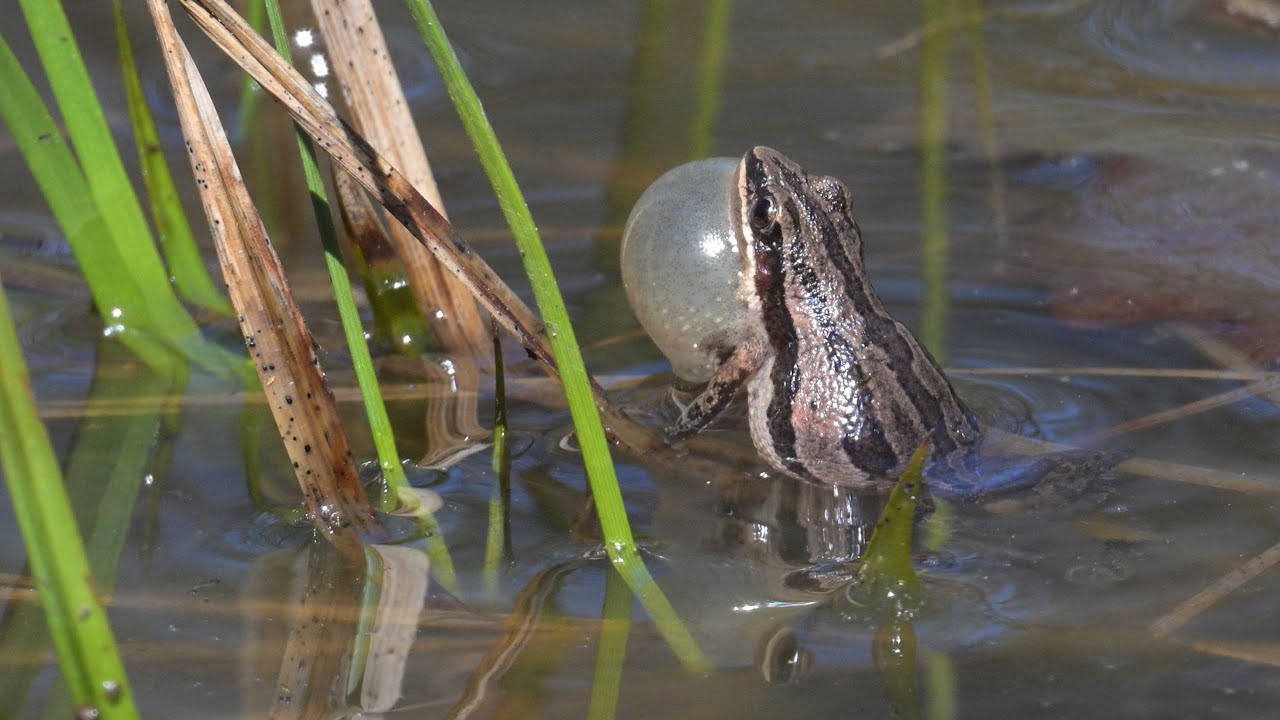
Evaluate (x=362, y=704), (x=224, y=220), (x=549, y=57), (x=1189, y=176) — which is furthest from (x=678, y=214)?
(x=549, y=57)

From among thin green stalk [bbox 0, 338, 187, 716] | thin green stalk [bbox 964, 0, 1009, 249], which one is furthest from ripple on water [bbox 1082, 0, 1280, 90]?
thin green stalk [bbox 0, 338, 187, 716]

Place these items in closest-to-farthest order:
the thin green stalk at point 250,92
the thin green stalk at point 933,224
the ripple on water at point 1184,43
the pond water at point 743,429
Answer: the pond water at point 743,429 < the thin green stalk at point 250,92 < the thin green stalk at point 933,224 < the ripple on water at point 1184,43

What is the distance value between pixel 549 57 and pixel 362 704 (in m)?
4.59

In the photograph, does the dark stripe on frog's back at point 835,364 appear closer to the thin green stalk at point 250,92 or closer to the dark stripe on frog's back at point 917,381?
the dark stripe on frog's back at point 917,381

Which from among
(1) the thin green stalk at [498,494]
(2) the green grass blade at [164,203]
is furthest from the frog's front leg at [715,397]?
(2) the green grass blade at [164,203]

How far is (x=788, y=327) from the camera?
3777 mm

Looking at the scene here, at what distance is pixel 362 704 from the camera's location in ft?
8.35

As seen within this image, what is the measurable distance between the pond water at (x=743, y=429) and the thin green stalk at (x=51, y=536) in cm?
68

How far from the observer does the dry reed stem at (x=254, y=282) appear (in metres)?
2.78

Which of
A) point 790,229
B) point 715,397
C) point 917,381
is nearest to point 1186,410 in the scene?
point 917,381

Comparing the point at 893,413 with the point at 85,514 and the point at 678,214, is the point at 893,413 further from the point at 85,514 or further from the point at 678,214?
the point at 85,514

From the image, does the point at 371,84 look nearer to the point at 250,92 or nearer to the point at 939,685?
the point at 250,92

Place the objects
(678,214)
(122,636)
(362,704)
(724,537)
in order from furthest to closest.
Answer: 1. (678,214)
2. (724,537)
3. (122,636)
4. (362,704)

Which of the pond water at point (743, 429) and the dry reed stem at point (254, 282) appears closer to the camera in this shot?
the pond water at point (743, 429)
